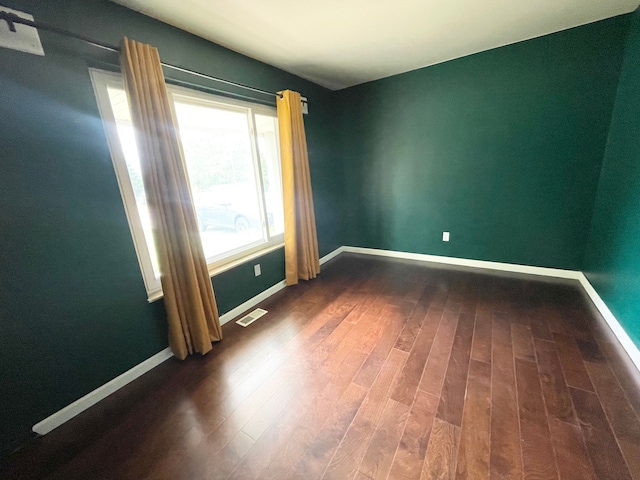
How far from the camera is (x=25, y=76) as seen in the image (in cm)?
124

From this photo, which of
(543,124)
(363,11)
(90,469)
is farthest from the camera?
(543,124)

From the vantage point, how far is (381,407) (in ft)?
4.65

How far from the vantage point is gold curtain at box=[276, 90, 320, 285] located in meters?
2.69

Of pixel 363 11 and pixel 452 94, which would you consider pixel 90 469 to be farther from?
pixel 452 94

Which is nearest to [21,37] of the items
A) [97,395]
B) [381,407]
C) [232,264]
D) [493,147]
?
[232,264]

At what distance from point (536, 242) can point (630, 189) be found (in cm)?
108

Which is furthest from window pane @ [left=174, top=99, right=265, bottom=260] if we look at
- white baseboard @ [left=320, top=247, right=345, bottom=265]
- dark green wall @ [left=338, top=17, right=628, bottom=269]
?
dark green wall @ [left=338, top=17, right=628, bottom=269]

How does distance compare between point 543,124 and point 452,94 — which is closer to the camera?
point 543,124

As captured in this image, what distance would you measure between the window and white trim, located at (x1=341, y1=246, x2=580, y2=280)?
5.30 feet

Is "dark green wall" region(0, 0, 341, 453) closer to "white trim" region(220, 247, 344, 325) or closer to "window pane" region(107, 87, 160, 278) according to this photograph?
"window pane" region(107, 87, 160, 278)

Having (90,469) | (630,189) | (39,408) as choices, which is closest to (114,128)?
(39,408)

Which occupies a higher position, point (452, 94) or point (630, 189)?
point (452, 94)

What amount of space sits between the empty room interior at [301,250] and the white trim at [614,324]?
0.02 metres

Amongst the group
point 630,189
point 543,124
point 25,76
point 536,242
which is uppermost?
A: point 25,76
